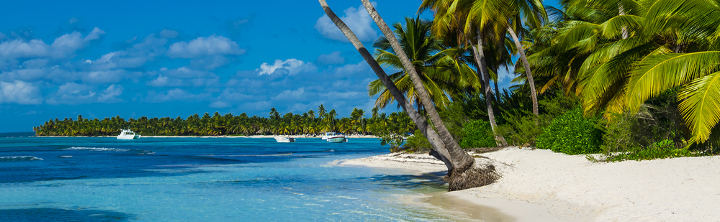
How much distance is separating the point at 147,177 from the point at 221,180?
4426 millimetres

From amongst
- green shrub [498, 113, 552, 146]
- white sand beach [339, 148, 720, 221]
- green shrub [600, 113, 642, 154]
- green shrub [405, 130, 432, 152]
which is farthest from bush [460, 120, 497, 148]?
green shrub [600, 113, 642, 154]

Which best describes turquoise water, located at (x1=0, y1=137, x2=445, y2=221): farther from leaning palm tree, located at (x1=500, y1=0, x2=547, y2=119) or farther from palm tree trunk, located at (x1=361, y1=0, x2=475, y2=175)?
leaning palm tree, located at (x1=500, y1=0, x2=547, y2=119)

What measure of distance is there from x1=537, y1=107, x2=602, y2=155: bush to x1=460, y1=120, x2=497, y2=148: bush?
22.8ft

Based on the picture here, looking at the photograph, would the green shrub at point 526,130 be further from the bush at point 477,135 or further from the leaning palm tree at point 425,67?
the leaning palm tree at point 425,67

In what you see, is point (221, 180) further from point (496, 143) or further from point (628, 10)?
point (628, 10)

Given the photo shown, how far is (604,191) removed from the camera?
10.9 meters

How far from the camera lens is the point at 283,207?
1301 centimetres

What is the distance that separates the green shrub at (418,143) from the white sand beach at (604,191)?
13.2m

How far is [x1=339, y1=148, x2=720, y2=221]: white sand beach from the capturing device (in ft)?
29.1

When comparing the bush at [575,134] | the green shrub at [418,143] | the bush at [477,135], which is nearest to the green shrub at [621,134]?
the bush at [575,134]

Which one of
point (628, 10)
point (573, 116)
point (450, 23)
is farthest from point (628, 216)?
point (450, 23)

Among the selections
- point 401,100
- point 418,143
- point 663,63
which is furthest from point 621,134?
point 418,143

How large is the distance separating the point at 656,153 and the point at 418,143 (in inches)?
667

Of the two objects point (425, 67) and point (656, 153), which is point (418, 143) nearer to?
point (425, 67)
